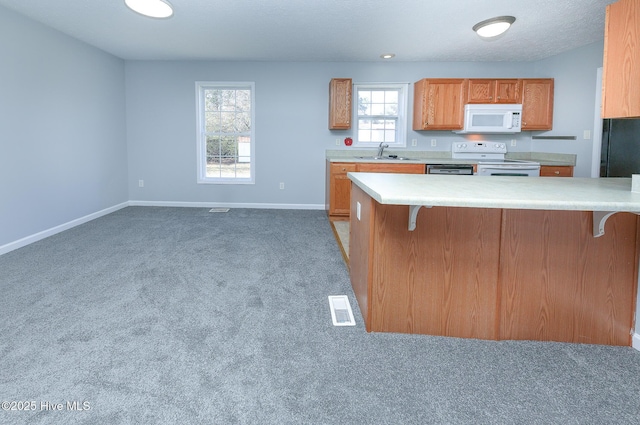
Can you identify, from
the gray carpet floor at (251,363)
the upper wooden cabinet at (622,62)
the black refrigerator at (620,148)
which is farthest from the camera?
the black refrigerator at (620,148)

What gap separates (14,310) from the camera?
2.63 meters

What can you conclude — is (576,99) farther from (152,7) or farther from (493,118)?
(152,7)

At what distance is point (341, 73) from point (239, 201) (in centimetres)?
258

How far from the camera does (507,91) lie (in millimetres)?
5793

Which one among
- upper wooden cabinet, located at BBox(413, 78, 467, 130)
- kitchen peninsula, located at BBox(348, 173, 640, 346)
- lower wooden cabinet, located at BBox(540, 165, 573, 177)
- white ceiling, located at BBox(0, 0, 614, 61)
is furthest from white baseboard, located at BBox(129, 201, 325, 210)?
kitchen peninsula, located at BBox(348, 173, 640, 346)

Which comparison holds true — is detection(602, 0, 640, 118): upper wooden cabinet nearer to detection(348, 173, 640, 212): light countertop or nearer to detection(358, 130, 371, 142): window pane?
detection(348, 173, 640, 212): light countertop

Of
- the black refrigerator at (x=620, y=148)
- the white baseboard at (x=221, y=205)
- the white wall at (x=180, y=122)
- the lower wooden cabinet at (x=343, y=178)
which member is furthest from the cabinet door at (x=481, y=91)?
the white baseboard at (x=221, y=205)

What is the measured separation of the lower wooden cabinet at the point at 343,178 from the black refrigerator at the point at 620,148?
2.08 meters

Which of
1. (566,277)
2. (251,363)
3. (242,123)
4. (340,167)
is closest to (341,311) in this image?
(251,363)

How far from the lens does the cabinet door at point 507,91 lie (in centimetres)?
577

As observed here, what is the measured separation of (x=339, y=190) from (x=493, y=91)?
100 inches

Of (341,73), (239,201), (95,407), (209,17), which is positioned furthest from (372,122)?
(95,407)

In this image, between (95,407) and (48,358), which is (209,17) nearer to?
(48,358)

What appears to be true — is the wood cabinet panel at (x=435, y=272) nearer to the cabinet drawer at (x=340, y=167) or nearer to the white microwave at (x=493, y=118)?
the cabinet drawer at (x=340, y=167)
